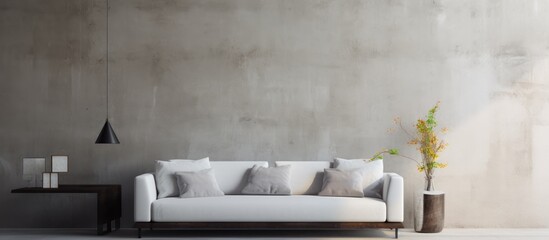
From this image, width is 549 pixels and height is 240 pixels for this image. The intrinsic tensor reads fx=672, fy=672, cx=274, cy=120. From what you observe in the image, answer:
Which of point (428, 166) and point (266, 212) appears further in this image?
point (428, 166)

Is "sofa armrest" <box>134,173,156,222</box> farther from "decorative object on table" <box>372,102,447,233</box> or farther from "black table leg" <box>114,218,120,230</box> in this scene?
"decorative object on table" <box>372,102,447,233</box>

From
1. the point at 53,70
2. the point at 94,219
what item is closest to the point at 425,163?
the point at 94,219

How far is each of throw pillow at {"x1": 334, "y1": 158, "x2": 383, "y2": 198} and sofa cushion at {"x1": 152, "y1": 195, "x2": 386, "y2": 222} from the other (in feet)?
1.46

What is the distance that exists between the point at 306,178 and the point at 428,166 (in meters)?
1.38

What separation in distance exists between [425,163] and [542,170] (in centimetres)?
144

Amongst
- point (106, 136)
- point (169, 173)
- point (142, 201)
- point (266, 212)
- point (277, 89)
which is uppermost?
A: point (277, 89)

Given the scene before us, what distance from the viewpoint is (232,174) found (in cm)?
762

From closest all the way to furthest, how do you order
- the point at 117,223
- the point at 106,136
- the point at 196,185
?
the point at 196,185
the point at 106,136
the point at 117,223

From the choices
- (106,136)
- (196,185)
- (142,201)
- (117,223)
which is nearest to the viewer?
(142,201)

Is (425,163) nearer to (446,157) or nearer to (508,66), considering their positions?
(446,157)

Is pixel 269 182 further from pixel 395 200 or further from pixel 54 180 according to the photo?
pixel 54 180

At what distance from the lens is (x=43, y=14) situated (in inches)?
313

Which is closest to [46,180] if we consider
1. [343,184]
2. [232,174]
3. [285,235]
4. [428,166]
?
[232,174]

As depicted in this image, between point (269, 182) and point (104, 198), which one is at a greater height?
point (269, 182)
